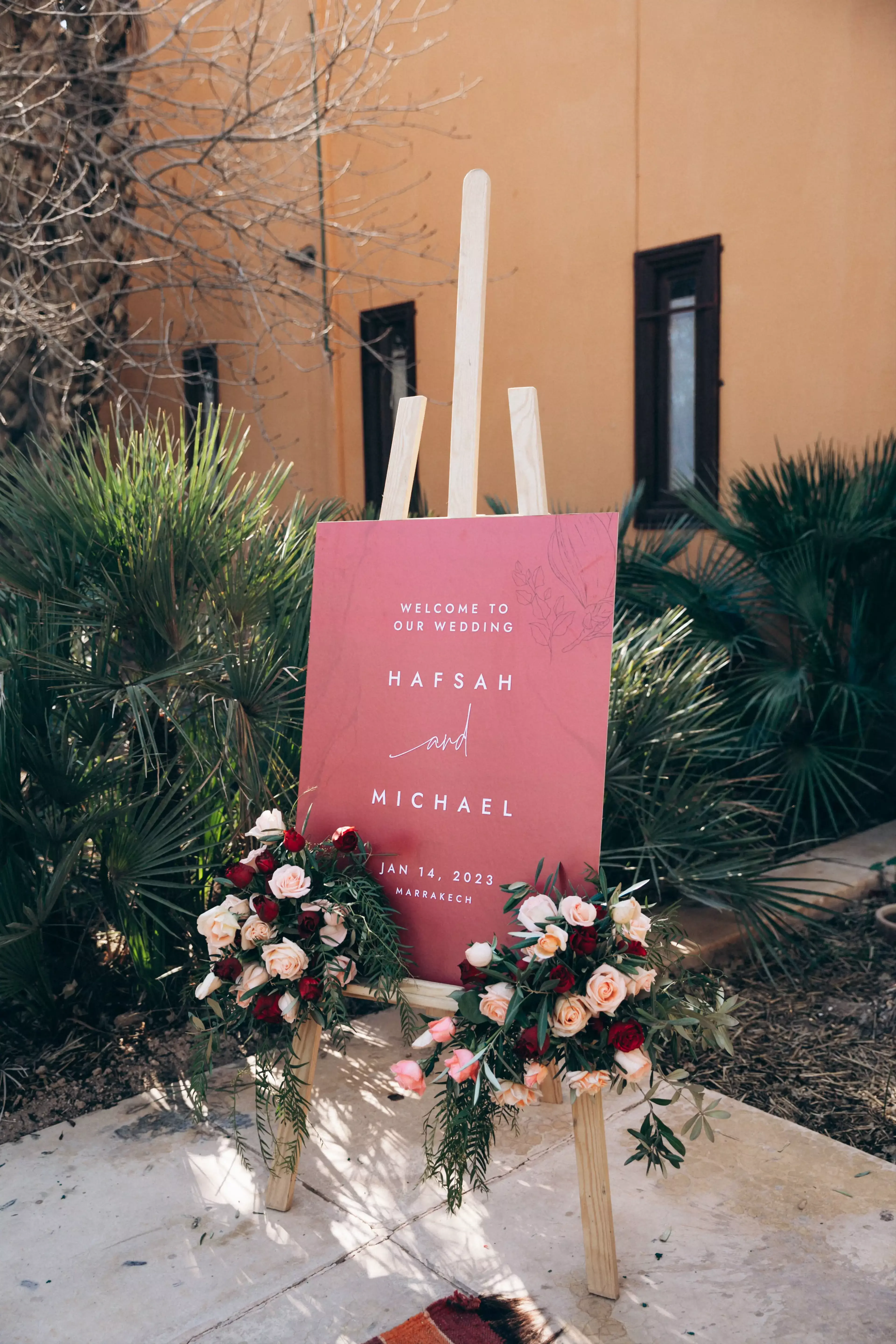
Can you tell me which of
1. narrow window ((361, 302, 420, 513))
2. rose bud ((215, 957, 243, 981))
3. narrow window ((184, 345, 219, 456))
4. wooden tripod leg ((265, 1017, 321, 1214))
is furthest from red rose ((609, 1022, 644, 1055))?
narrow window ((184, 345, 219, 456))

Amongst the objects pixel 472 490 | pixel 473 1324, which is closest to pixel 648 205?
pixel 472 490

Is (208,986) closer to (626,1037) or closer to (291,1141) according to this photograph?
(291,1141)

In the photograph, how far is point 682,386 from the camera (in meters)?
6.73

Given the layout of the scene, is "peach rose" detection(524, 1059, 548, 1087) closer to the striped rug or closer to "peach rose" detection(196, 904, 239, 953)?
the striped rug

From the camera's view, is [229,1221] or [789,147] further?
[789,147]

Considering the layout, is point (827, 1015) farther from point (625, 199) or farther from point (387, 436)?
point (387, 436)

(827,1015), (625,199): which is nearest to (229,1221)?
(827,1015)

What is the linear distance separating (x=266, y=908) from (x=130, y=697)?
0.83 metres

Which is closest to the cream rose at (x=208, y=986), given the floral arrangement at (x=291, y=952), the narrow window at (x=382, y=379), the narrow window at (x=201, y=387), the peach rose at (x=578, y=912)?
the floral arrangement at (x=291, y=952)

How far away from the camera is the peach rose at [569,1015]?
2.08 meters

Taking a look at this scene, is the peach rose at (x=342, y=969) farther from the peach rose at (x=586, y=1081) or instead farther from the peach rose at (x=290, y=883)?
the peach rose at (x=586, y=1081)

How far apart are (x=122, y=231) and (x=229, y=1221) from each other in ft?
19.2

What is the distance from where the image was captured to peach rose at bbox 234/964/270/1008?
2387mm

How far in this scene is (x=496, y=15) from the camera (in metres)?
7.30
